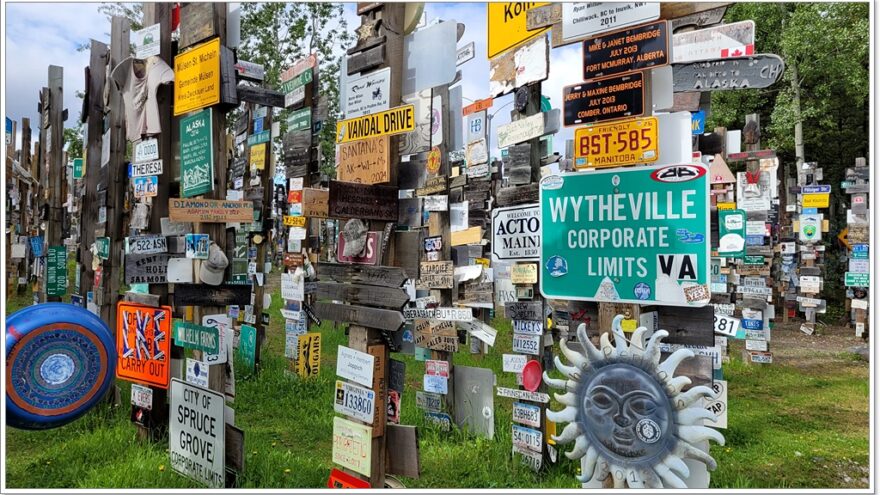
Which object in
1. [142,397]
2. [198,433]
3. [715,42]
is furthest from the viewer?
[142,397]

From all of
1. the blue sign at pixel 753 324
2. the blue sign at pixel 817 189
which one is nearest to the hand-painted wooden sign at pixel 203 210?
the blue sign at pixel 753 324

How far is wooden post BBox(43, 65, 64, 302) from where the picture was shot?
977cm

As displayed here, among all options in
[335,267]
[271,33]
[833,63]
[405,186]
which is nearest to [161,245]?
[335,267]

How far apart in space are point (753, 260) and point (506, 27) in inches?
274

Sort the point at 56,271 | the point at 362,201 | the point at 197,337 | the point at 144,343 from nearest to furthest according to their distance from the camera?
the point at 362,201
the point at 197,337
the point at 144,343
the point at 56,271

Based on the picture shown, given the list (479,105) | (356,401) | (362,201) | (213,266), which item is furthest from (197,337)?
(479,105)

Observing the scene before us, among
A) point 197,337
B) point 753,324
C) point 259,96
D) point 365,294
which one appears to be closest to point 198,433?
point 197,337

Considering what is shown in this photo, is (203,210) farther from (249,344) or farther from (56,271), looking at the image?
(56,271)

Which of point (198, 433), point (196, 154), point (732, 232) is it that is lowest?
point (198, 433)

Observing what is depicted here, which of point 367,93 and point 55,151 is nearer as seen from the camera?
point 367,93

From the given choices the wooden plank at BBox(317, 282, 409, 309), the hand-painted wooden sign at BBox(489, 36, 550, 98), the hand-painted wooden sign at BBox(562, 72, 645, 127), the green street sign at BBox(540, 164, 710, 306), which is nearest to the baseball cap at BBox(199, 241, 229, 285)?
the wooden plank at BBox(317, 282, 409, 309)

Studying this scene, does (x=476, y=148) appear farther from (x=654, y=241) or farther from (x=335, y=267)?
(x=654, y=241)

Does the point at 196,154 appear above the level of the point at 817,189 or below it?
below

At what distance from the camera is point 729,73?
11.8 feet
